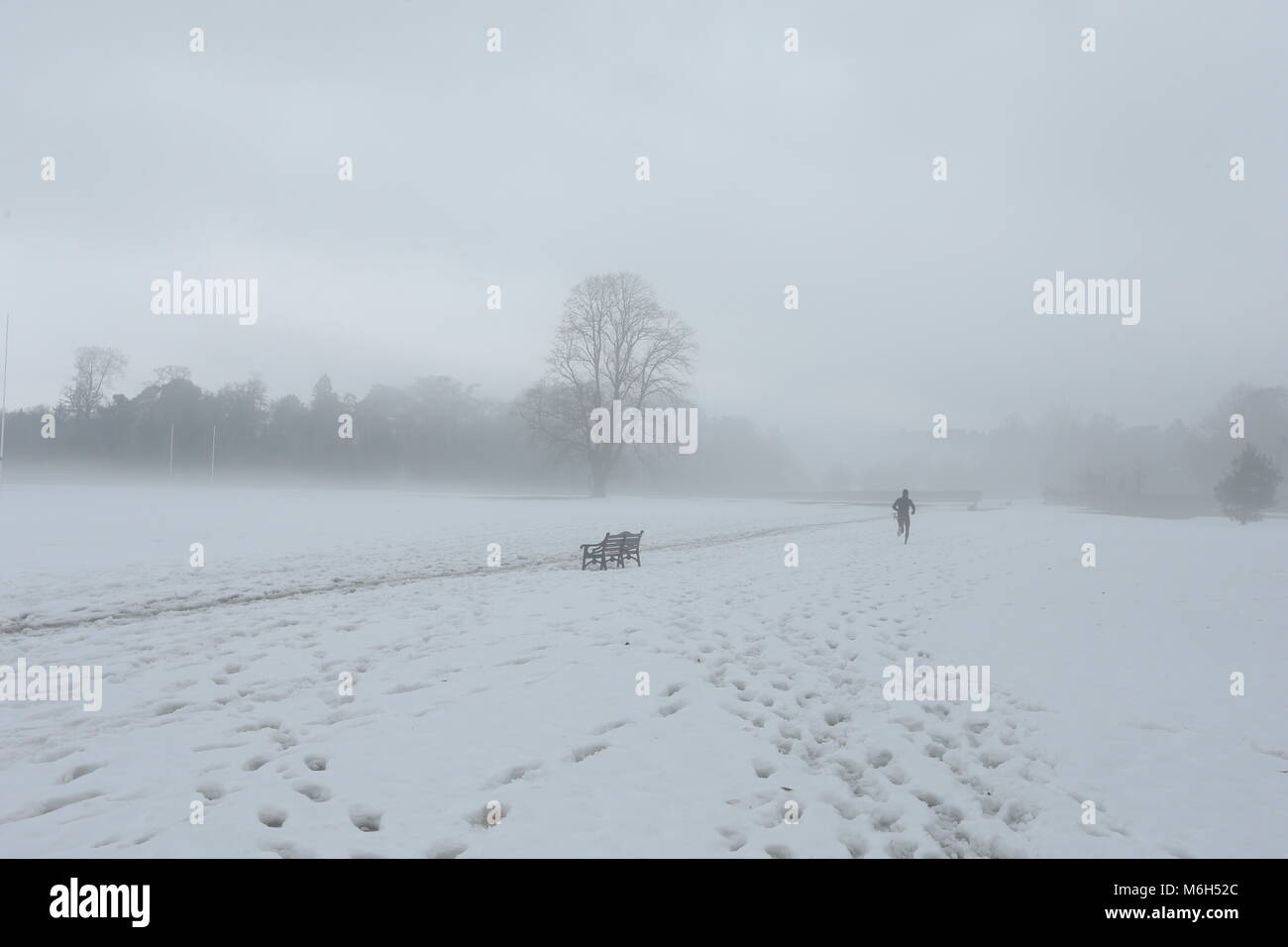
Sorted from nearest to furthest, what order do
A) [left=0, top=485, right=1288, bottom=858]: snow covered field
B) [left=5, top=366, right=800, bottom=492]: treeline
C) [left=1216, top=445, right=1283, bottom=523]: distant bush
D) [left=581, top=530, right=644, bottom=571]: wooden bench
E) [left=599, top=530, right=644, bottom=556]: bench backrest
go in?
[left=0, top=485, right=1288, bottom=858]: snow covered field, [left=581, top=530, right=644, bottom=571]: wooden bench, [left=599, top=530, right=644, bottom=556]: bench backrest, [left=1216, top=445, right=1283, bottom=523]: distant bush, [left=5, top=366, right=800, bottom=492]: treeline

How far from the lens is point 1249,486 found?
37.6 metres

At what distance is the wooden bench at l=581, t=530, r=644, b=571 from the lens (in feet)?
52.2

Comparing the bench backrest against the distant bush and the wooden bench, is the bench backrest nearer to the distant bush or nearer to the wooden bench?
the wooden bench

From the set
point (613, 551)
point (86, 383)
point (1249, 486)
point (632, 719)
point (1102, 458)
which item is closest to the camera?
point (632, 719)

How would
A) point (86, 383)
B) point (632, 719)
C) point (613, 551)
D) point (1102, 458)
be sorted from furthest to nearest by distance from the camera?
1. point (1102, 458)
2. point (86, 383)
3. point (613, 551)
4. point (632, 719)

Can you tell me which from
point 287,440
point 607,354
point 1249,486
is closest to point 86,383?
point 287,440

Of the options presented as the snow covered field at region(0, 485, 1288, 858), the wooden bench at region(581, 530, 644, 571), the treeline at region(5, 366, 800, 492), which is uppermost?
the treeline at region(5, 366, 800, 492)

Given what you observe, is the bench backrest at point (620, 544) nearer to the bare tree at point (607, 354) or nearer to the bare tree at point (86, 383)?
the bare tree at point (607, 354)

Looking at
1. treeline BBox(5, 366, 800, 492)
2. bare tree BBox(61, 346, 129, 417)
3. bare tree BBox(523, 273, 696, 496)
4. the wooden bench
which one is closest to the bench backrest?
the wooden bench

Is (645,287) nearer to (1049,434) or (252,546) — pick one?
(252,546)

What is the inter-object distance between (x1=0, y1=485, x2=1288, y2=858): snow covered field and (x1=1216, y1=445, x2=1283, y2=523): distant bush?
34.1 meters

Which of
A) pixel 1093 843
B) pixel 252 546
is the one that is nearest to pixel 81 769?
pixel 1093 843

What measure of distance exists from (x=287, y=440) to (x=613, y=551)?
2885 inches

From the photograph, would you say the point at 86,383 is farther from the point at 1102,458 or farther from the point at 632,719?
the point at 1102,458
